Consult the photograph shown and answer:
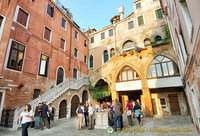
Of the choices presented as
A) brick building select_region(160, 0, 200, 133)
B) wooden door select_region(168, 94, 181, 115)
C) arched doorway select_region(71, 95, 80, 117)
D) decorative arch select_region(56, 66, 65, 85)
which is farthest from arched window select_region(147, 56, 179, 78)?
decorative arch select_region(56, 66, 65, 85)

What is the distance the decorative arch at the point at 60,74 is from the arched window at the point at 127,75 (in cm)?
737

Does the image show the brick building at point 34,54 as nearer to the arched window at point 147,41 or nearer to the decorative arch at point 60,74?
the decorative arch at point 60,74

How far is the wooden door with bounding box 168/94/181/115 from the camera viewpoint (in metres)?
12.9

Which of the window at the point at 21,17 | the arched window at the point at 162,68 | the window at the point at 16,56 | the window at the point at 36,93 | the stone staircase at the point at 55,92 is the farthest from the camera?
the arched window at the point at 162,68

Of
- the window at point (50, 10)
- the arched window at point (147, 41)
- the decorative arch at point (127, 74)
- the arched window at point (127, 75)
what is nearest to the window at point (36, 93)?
the decorative arch at point (127, 74)

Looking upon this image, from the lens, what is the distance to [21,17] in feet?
34.5

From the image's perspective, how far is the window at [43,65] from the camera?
11.7m

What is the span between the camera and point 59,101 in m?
10.8

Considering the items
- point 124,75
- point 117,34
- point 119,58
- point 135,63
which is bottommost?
point 124,75

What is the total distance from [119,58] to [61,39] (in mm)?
8427

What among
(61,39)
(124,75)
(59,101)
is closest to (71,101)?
(59,101)

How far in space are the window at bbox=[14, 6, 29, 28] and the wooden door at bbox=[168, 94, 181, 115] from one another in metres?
17.8

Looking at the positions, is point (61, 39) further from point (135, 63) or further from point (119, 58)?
point (135, 63)

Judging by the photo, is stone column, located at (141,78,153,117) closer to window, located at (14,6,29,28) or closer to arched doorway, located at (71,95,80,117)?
arched doorway, located at (71,95,80,117)
